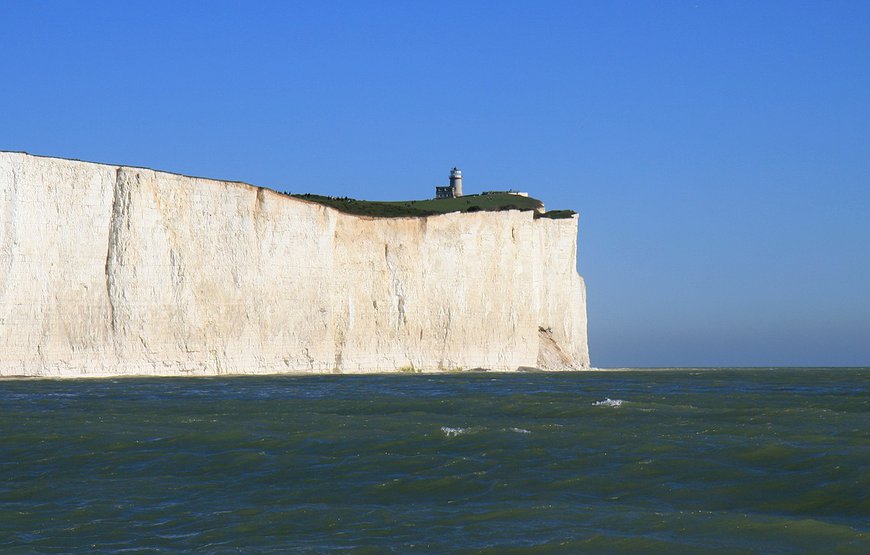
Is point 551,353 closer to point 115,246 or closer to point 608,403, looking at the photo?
point 115,246

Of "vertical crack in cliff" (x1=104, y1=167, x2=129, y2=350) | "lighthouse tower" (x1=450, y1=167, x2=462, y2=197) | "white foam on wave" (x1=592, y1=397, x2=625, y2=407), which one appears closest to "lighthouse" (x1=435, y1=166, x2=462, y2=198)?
"lighthouse tower" (x1=450, y1=167, x2=462, y2=197)

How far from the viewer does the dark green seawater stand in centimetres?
711

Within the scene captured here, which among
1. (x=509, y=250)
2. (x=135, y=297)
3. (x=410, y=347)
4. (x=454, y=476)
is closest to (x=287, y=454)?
(x=454, y=476)

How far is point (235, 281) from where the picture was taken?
30703 mm

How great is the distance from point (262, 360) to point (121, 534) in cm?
2393

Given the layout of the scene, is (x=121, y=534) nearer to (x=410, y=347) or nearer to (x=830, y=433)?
(x=830, y=433)

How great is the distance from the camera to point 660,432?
41.1 ft

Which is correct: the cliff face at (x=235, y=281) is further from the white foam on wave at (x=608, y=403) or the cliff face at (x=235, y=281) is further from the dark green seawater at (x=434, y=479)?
the white foam on wave at (x=608, y=403)

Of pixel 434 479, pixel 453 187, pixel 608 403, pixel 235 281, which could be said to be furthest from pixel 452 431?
pixel 453 187

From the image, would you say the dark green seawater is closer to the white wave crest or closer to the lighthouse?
the white wave crest

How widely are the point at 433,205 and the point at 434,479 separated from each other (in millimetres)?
36277

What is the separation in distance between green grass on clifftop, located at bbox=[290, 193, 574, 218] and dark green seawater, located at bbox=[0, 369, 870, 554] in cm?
2159

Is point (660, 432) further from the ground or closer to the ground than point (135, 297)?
closer to the ground

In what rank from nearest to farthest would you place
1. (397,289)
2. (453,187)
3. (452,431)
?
1. (452,431)
2. (397,289)
3. (453,187)
